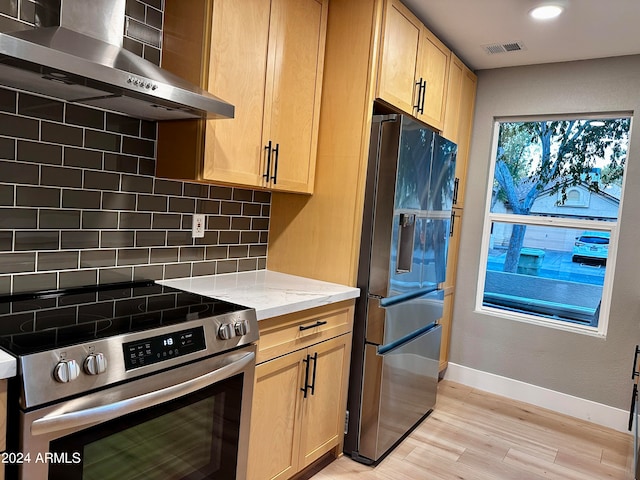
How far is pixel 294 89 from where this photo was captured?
215 centimetres

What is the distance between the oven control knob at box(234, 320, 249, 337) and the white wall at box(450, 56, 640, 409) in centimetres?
240

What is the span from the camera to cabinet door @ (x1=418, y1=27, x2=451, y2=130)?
2641 mm

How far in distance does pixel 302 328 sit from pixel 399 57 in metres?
1.49

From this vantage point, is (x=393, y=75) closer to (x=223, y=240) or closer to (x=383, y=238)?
(x=383, y=238)

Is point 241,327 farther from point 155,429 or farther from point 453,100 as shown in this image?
point 453,100

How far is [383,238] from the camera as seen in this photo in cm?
223

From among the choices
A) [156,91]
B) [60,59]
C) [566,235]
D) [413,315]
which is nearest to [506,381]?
[566,235]

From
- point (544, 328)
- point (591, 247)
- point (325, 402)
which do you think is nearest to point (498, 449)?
point (544, 328)

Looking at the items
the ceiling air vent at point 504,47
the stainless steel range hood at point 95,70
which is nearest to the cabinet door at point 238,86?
the stainless steel range hood at point 95,70

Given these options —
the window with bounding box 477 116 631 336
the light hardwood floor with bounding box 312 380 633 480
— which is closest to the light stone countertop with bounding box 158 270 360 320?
the light hardwood floor with bounding box 312 380 633 480

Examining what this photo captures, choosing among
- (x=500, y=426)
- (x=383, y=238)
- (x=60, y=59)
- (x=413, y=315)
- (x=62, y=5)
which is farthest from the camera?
(x=500, y=426)

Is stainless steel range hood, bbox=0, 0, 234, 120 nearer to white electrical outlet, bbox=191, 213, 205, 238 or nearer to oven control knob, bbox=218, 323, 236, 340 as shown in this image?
white electrical outlet, bbox=191, 213, 205, 238

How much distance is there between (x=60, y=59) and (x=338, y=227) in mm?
1421

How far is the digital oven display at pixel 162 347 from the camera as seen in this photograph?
125 cm
